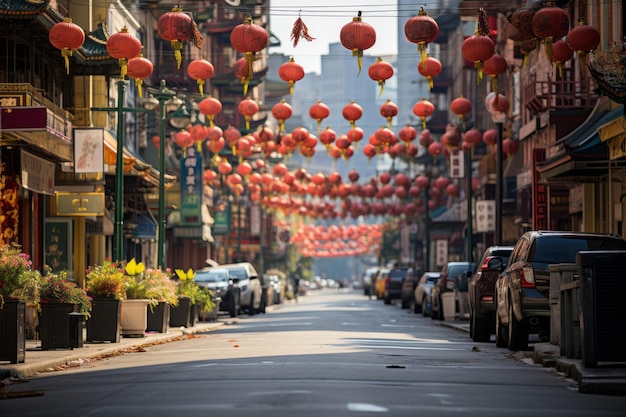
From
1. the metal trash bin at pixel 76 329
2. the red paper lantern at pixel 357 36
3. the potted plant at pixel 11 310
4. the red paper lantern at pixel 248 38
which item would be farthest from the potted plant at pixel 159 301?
the potted plant at pixel 11 310

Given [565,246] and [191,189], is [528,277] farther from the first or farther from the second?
[191,189]

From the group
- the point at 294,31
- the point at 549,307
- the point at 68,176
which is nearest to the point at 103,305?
the point at 294,31

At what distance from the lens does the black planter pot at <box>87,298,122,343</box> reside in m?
29.3

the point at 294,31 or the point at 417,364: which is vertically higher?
the point at 294,31

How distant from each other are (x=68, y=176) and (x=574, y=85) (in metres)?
15.8

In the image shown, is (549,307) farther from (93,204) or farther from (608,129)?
(93,204)

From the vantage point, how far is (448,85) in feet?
352

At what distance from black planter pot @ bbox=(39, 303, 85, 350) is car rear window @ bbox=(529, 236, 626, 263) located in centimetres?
819

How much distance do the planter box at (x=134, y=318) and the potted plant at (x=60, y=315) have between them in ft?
19.2

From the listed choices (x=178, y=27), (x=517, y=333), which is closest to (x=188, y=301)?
(x=178, y=27)

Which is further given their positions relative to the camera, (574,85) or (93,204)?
(574,85)

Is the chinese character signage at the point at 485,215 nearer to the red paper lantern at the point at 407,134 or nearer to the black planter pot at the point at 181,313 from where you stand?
the red paper lantern at the point at 407,134

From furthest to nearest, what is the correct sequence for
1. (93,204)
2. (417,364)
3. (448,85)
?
(448,85), (93,204), (417,364)

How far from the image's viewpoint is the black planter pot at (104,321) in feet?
96.2
